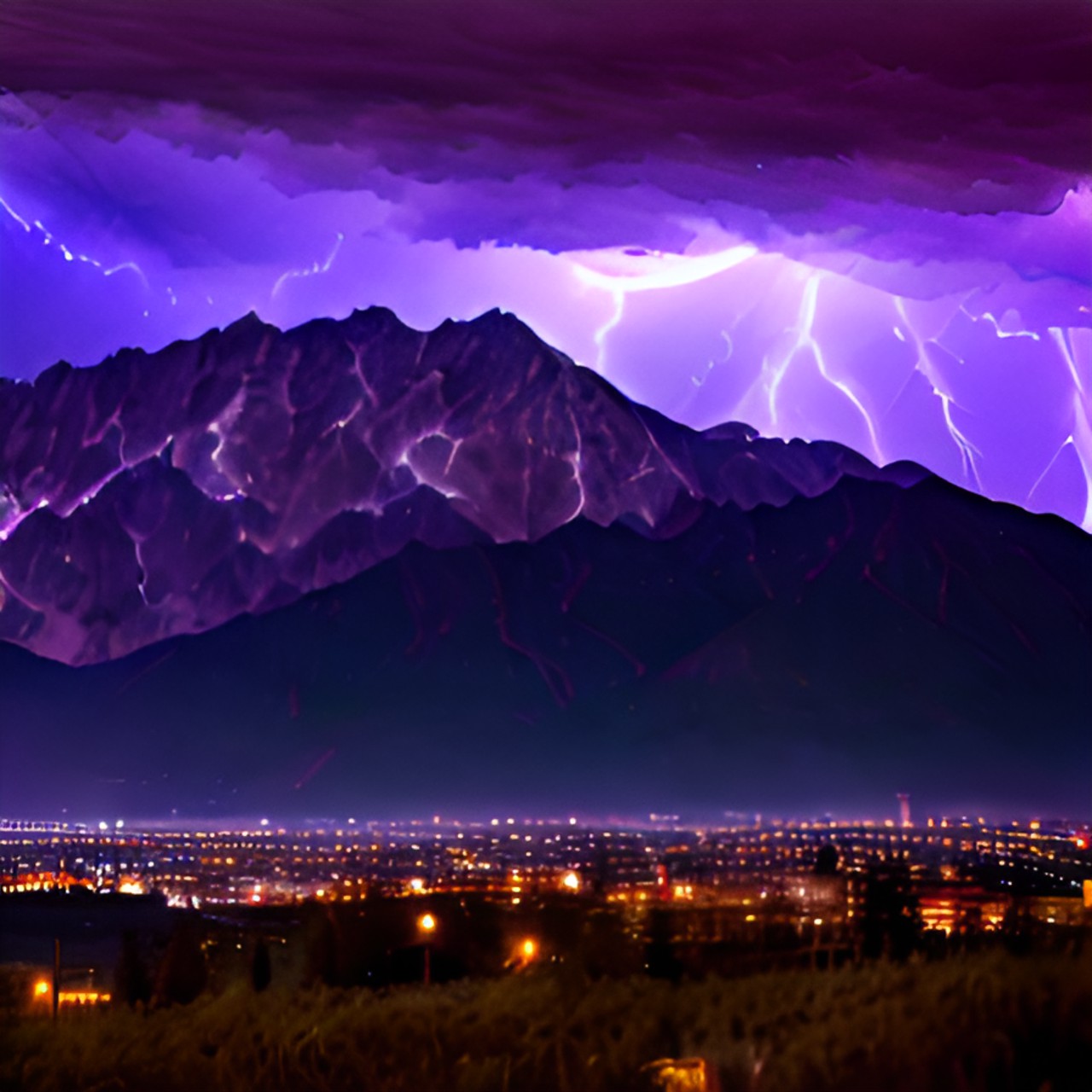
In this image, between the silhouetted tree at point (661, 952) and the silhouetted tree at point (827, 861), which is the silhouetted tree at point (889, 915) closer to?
the silhouetted tree at point (827, 861)

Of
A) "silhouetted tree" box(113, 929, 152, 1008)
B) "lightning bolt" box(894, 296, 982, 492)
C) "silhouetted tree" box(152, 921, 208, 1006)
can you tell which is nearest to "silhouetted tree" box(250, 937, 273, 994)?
"silhouetted tree" box(152, 921, 208, 1006)

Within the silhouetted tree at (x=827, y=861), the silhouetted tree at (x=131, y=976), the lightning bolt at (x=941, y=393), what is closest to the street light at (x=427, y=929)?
the silhouetted tree at (x=131, y=976)

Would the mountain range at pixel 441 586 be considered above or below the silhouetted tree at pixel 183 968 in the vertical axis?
above

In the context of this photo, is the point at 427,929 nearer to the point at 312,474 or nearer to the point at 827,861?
the point at 827,861

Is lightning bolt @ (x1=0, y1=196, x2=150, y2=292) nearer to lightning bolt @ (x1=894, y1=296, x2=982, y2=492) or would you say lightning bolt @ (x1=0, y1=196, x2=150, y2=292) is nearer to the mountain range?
the mountain range

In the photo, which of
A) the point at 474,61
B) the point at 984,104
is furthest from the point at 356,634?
the point at 984,104

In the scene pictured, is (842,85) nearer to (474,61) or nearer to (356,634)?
(474,61)
